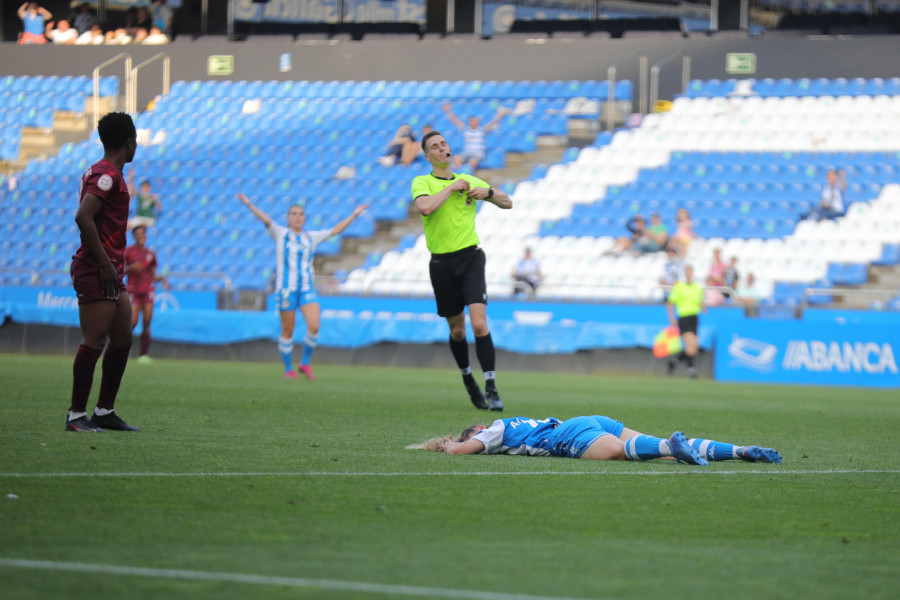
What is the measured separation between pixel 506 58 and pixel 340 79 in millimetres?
4398

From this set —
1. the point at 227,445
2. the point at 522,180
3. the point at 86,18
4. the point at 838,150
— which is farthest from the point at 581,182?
the point at 227,445

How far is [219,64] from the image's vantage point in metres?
32.8

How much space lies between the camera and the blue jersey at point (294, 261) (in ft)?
50.5

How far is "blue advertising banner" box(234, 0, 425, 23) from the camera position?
32.0 metres

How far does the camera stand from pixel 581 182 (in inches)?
1040

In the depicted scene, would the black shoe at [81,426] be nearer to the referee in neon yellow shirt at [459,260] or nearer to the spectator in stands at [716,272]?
the referee in neon yellow shirt at [459,260]

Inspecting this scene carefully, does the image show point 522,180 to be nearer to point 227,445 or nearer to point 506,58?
point 506,58

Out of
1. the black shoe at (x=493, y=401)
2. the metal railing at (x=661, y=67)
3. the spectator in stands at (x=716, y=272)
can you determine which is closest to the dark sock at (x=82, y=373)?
the black shoe at (x=493, y=401)

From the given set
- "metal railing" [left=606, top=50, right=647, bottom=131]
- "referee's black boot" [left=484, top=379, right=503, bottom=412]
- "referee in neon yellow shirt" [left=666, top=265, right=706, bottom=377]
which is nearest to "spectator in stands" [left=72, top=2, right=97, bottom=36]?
"metal railing" [left=606, top=50, right=647, bottom=131]

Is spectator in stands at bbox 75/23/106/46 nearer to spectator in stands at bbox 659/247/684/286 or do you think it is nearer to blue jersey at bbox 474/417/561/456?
spectator in stands at bbox 659/247/684/286

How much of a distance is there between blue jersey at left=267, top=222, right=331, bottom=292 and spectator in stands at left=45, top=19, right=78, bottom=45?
69.8 ft

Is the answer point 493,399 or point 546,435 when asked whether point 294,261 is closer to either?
point 493,399

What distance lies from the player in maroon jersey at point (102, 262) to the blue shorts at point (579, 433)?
281 centimetres

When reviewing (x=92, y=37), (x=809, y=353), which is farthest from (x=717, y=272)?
(x=92, y=37)
